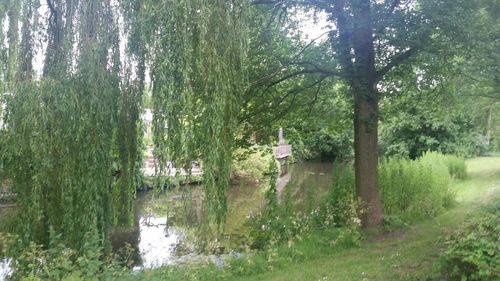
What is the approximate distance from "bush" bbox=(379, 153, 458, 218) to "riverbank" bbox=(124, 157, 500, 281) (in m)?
0.80

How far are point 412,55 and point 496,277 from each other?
234 inches

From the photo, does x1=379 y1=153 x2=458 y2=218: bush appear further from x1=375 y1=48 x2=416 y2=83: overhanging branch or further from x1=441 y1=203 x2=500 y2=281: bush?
x1=441 y1=203 x2=500 y2=281: bush

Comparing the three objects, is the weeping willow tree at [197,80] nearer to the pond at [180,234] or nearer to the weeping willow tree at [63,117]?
the pond at [180,234]

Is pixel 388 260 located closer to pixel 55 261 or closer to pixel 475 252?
pixel 475 252

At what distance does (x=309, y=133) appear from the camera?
12375mm

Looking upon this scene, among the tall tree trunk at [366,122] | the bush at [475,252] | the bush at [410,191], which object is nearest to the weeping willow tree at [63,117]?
the bush at [475,252]

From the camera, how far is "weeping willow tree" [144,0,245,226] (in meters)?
4.89

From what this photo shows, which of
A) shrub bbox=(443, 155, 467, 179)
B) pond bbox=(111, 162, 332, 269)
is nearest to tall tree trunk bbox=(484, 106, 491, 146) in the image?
shrub bbox=(443, 155, 467, 179)

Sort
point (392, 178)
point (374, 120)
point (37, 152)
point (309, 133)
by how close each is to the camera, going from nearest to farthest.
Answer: point (37, 152)
point (374, 120)
point (392, 178)
point (309, 133)

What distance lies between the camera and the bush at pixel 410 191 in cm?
1084

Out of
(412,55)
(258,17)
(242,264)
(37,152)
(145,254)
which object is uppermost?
(258,17)

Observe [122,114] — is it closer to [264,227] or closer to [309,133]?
[264,227]

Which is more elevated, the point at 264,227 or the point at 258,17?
the point at 258,17

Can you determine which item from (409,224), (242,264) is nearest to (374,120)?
(409,224)
